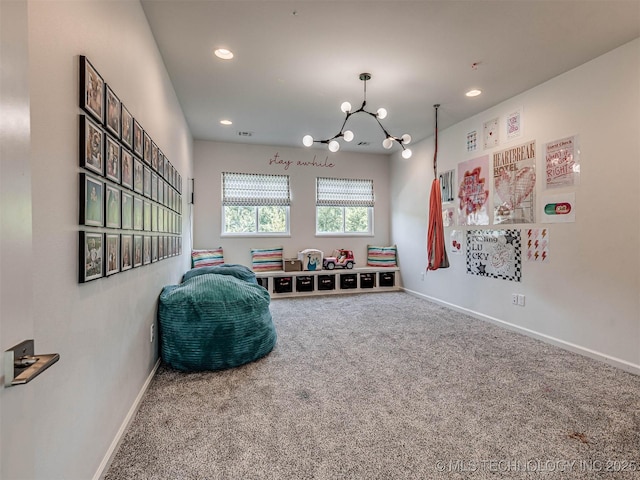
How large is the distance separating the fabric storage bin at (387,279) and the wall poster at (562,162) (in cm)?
323

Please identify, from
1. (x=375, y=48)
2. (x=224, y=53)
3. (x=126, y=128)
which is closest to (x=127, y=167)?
(x=126, y=128)

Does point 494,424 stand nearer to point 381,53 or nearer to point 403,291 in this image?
point 381,53

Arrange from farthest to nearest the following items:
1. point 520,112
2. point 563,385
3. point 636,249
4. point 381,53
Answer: point 520,112, point 381,53, point 636,249, point 563,385

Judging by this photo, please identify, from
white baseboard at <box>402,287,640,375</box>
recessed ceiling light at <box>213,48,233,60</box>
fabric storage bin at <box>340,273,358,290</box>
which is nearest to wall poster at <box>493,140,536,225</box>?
white baseboard at <box>402,287,640,375</box>

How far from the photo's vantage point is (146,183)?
2.20 m

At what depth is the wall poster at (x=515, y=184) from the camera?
346cm

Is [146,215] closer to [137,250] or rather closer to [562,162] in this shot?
[137,250]

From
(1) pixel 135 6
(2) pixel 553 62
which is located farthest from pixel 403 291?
(1) pixel 135 6

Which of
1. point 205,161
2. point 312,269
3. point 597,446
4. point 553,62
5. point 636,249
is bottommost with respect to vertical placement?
point 597,446

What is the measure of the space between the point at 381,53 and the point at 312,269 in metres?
3.69

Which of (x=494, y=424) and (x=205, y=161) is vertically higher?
(x=205, y=161)

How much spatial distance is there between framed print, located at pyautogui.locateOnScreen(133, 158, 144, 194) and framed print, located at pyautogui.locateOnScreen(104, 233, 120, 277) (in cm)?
45

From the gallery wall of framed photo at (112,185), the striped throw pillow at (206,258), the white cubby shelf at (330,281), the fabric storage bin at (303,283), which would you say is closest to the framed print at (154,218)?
the gallery wall of framed photo at (112,185)

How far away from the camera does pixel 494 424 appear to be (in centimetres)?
186
